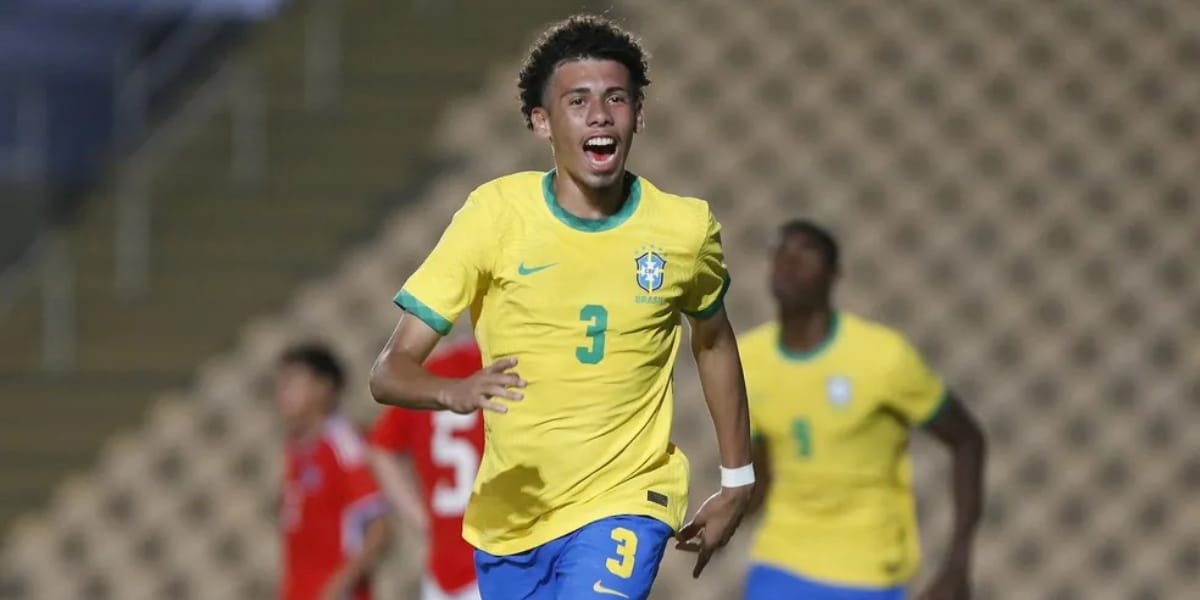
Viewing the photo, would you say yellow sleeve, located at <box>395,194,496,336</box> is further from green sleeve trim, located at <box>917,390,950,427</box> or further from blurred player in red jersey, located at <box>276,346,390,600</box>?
blurred player in red jersey, located at <box>276,346,390,600</box>

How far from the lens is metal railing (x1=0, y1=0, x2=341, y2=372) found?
30.7ft

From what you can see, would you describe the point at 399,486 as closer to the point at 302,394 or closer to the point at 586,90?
the point at 302,394

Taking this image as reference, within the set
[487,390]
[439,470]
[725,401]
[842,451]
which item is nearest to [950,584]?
[842,451]

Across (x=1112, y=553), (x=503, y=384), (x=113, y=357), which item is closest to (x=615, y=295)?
(x=503, y=384)

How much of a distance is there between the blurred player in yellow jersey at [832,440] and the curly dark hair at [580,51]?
168 centimetres

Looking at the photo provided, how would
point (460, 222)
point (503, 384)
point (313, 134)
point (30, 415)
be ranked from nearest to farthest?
point (503, 384)
point (460, 222)
point (30, 415)
point (313, 134)

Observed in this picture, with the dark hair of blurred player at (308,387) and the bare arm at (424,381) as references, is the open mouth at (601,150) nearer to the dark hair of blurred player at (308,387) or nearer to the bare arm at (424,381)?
the bare arm at (424,381)

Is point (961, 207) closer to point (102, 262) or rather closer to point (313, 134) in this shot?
point (313, 134)

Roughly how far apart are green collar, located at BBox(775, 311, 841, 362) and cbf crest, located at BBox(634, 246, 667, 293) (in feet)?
5.84

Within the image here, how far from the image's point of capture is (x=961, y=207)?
350 inches

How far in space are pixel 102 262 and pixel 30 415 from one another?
87cm

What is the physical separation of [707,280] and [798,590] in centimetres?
176

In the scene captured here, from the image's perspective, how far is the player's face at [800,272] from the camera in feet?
17.5

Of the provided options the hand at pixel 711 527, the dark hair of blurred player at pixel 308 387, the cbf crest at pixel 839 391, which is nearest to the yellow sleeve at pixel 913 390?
the cbf crest at pixel 839 391
